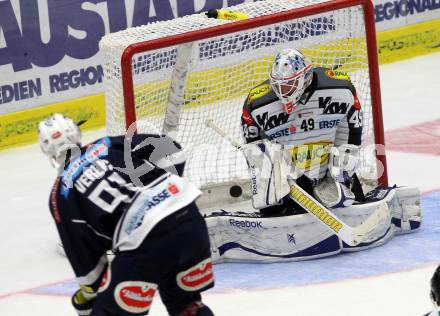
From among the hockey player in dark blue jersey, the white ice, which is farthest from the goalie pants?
the white ice

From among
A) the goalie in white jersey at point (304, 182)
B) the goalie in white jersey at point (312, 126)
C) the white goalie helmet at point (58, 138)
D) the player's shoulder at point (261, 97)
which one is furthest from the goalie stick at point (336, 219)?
the white goalie helmet at point (58, 138)

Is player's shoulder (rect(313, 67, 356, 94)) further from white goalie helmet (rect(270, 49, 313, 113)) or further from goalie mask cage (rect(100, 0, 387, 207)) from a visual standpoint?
goalie mask cage (rect(100, 0, 387, 207))

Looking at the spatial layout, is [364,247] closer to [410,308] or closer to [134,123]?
[410,308]

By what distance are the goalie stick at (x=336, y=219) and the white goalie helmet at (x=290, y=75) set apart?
429 millimetres

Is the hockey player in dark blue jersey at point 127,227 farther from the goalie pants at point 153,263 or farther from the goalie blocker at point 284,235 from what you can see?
the goalie blocker at point 284,235

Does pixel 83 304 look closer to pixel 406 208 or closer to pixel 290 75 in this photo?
pixel 290 75

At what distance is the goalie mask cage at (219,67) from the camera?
6281 millimetres

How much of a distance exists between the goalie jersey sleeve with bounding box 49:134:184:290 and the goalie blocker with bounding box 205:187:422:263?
1654mm

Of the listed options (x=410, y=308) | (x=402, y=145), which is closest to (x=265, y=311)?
(x=410, y=308)

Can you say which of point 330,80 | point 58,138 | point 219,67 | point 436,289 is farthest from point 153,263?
point 219,67

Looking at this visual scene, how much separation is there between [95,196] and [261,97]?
206 centimetres

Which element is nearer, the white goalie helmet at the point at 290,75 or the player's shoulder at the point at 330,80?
the white goalie helmet at the point at 290,75

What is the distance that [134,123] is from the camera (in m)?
6.04

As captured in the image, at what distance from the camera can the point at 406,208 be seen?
240 inches
